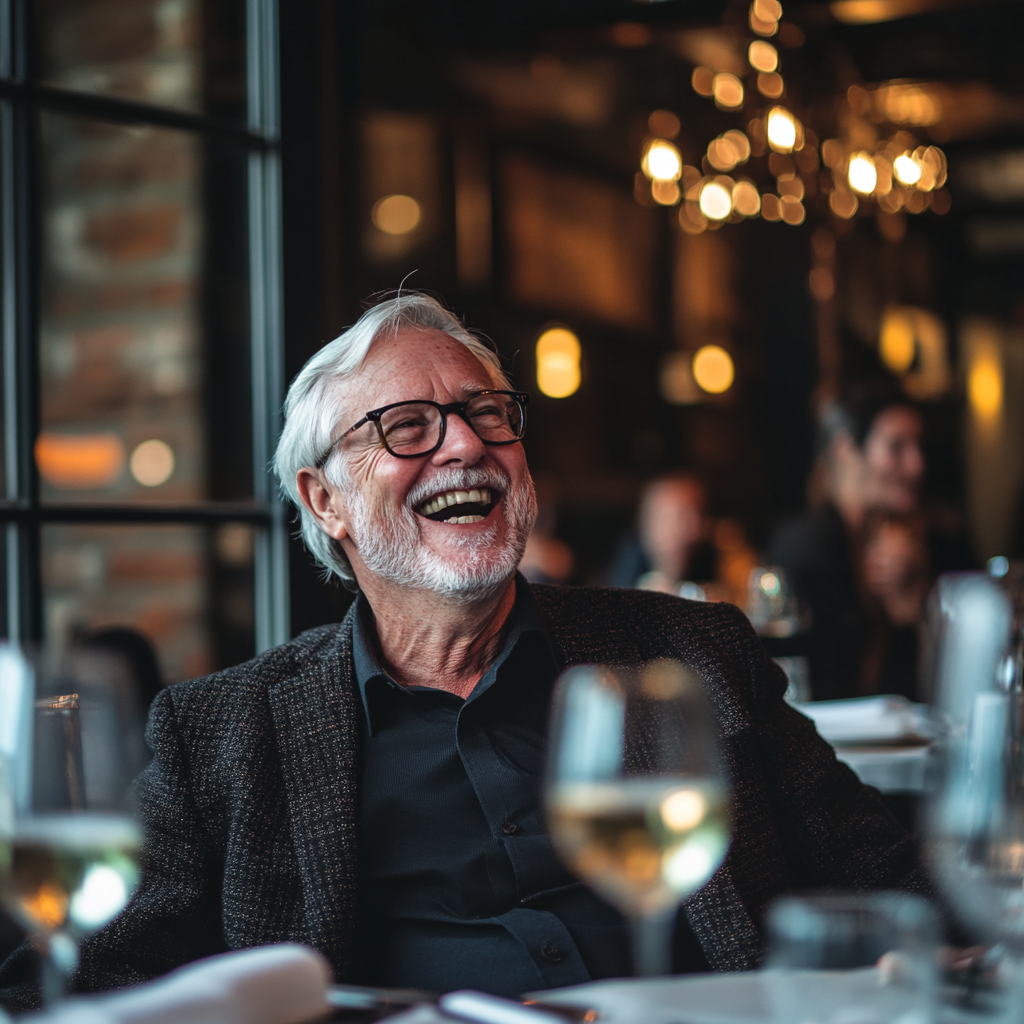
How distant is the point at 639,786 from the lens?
756mm

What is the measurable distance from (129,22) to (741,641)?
188 cm

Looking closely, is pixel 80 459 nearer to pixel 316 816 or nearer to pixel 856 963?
pixel 316 816

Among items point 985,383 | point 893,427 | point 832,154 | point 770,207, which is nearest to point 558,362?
point 770,207

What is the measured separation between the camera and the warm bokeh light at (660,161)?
4.26m

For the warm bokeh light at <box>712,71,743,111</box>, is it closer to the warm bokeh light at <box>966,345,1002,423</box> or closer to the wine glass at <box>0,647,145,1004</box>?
the wine glass at <box>0,647,145,1004</box>

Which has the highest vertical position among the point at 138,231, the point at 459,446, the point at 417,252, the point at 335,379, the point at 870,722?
the point at 417,252

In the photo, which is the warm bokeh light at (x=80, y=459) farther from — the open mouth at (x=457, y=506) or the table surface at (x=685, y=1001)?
the table surface at (x=685, y=1001)

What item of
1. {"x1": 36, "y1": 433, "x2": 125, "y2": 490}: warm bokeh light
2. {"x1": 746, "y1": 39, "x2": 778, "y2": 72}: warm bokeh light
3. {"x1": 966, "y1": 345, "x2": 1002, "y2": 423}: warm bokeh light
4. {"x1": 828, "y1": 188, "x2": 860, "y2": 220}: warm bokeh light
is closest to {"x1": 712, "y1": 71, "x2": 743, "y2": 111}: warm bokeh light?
{"x1": 746, "y1": 39, "x2": 778, "y2": 72}: warm bokeh light

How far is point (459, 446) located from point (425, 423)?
0.07 m

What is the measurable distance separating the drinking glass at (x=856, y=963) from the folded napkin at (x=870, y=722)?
1.59m

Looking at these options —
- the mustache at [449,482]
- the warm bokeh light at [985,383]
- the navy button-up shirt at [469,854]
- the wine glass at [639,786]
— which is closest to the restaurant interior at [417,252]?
the mustache at [449,482]

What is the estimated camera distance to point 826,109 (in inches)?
175

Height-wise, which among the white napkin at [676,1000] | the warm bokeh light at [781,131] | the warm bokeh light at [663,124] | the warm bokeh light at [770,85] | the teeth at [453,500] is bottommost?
the white napkin at [676,1000]

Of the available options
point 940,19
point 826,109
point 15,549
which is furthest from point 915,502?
point 15,549
